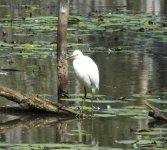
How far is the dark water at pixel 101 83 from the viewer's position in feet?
37.0

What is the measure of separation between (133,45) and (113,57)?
2.15 metres

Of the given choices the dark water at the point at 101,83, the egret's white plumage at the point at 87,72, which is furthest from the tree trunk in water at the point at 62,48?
the egret's white plumage at the point at 87,72

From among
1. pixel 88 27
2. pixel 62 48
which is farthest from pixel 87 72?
pixel 88 27

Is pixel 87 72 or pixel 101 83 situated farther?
pixel 101 83

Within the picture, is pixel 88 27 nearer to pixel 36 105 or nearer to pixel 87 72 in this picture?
pixel 87 72

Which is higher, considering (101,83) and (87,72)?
(87,72)

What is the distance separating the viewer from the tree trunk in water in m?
14.3

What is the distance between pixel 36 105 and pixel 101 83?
10.5 feet

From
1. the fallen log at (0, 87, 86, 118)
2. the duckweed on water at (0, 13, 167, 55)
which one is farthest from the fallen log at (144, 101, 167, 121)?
the duckweed on water at (0, 13, 167, 55)

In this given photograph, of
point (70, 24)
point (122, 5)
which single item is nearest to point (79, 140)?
point (70, 24)

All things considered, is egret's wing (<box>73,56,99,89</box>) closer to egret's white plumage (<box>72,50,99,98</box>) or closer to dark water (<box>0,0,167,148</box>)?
egret's white plumage (<box>72,50,99,98</box>)

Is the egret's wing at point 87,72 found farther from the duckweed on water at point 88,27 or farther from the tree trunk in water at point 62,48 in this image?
the duckweed on water at point 88,27

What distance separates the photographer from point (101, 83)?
15.8 metres

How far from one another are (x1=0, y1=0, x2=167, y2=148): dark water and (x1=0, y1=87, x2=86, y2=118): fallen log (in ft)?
0.51
